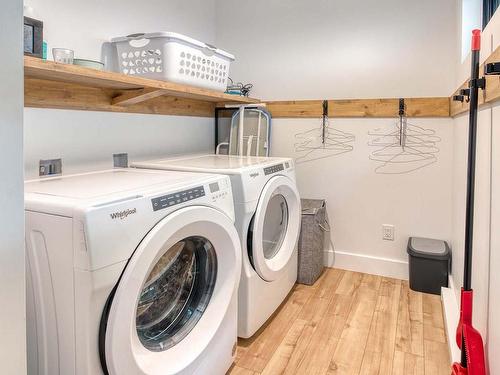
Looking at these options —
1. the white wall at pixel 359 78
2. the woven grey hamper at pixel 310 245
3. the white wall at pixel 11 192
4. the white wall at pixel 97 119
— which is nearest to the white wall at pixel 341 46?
the white wall at pixel 359 78

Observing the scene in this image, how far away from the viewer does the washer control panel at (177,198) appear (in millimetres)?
1188

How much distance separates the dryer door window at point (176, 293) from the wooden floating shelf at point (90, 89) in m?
0.80

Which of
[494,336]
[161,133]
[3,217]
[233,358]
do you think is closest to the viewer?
[3,217]

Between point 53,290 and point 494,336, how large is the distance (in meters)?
1.29

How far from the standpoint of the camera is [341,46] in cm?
283

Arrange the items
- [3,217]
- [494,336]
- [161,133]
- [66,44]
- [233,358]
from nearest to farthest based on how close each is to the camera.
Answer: [3,217] → [494,336] → [233,358] → [66,44] → [161,133]

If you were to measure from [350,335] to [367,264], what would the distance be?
964 mm

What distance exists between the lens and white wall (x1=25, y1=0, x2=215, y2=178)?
68.9 inches

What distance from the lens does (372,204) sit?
9.41 feet

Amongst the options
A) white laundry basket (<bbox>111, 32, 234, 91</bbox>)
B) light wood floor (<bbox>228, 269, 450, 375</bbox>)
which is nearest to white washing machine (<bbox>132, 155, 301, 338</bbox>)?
light wood floor (<bbox>228, 269, 450, 375</bbox>)

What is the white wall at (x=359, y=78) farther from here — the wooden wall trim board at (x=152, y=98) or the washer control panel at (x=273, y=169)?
the washer control panel at (x=273, y=169)

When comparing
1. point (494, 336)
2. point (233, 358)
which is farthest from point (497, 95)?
point (233, 358)

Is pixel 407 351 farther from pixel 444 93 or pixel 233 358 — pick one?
pixel 444 93

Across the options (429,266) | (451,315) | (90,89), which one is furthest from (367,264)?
(90,89)
